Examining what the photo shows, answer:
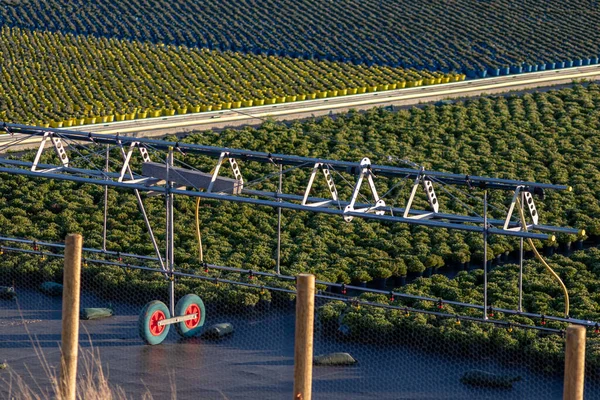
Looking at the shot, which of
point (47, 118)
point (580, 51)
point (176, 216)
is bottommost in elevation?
point (176, 216)

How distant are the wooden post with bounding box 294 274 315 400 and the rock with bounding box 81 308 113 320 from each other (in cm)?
1167

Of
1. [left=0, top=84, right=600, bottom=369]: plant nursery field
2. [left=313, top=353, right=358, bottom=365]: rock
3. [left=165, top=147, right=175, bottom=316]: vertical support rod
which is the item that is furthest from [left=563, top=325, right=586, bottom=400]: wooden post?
[left=165, top=147, right=175, bottom=316]: vertical support rod

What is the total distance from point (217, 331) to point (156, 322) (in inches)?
46.2

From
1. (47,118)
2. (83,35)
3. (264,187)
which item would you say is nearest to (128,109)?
(47,118)

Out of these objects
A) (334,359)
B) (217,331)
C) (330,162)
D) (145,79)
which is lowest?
(334,359)

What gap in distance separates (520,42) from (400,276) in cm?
3111

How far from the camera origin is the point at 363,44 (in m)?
53.0

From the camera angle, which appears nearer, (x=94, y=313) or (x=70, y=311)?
(x=70, y=311)

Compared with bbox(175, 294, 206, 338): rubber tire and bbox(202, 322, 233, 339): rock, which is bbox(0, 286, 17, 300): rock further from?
bbox(202, 322, 233, 339): rock

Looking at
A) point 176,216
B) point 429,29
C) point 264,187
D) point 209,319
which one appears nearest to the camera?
point 209,319

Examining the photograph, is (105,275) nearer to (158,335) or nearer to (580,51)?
(158,335)

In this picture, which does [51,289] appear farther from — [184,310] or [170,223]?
[184,310]

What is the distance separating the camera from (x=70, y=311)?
413 inches

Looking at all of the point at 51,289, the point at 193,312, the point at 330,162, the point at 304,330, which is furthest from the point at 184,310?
the point at 304,330
